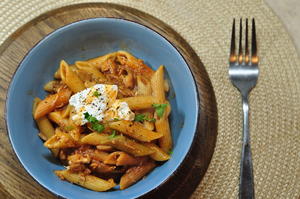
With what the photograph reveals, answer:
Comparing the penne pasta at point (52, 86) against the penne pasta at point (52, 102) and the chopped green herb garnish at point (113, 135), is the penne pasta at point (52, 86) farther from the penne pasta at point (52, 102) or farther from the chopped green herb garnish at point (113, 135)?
the chopped green herb garnish at point (113, 135)

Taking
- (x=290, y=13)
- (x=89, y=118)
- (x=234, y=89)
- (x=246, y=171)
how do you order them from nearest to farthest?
1. (x=89, y=118)
2. (x=246, y=171)
3. (x=234, y=89)
4. (x=290, y=13)

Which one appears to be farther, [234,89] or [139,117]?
[234,89]

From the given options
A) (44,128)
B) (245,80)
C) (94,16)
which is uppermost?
(94,16)

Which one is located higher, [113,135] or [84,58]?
[84,58]

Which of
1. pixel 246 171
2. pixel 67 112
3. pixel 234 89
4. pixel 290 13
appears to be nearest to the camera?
pixel 67 112

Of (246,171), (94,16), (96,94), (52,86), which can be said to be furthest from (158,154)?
(94,16)

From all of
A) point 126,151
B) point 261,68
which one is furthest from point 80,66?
point 261,68

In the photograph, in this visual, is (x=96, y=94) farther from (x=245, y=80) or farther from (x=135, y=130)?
(x=245, y=80)
